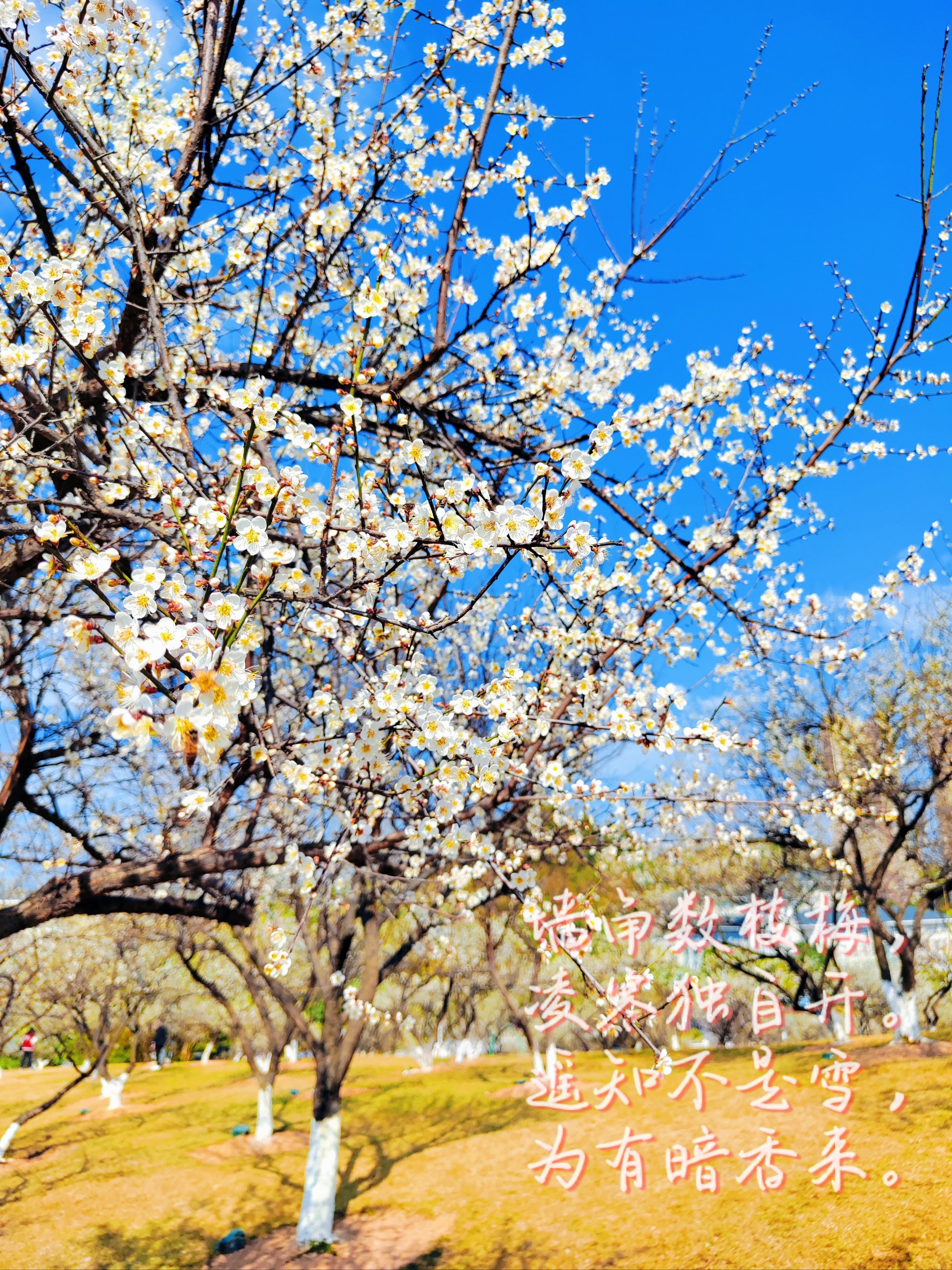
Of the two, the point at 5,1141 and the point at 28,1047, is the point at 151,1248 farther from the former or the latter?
the point at 28,1047

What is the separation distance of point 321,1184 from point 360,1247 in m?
0.89

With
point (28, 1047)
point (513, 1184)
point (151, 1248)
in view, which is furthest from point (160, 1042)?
point (513, 1184)

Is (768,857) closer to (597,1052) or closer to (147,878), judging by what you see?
(597,1052)

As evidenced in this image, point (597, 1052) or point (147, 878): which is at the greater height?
point (147, 878)

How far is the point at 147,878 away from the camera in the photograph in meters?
3.95

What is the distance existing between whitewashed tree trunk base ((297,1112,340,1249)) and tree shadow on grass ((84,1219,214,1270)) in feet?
4.60

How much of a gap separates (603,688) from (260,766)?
86.8 inches

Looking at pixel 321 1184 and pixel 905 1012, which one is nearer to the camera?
pixel 321 1184

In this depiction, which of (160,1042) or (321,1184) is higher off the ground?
(321,1184)

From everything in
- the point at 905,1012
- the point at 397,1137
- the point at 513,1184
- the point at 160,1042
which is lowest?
the point at 160,1042

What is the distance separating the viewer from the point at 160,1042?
23938 mm

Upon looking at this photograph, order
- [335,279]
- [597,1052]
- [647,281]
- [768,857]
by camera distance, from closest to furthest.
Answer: [647,281]
[335,279]
[768,857]
[597,1052]

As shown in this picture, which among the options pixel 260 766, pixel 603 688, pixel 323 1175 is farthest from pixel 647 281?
pixel 323 1175

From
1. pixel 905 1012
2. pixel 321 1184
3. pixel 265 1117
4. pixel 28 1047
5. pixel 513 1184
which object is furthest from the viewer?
pixel 28 1047
